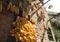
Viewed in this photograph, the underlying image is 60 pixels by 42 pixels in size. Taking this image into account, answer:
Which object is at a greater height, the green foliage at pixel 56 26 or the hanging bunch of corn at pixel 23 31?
the hanging bunch of corn at pixel 23 31

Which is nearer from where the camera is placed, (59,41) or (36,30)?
(36,30)

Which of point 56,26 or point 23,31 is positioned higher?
point 23,31

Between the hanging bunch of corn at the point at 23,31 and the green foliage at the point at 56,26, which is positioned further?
the green foliage at the point at 56,26

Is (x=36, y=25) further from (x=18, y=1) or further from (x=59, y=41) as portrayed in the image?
(x=59, y=41)

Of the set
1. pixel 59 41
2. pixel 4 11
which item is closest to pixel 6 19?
pixel 4 11

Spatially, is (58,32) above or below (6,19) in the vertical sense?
below

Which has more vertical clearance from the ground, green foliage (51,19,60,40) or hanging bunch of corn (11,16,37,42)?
hanging bunch of corn (11,16,37,42)

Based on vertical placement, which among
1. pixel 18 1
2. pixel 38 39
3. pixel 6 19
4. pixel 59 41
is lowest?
pixel 59 41

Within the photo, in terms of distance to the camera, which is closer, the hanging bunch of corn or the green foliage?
the hanging bunch of corn

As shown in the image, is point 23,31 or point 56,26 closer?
point 23,31

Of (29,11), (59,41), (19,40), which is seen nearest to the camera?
(19,40)

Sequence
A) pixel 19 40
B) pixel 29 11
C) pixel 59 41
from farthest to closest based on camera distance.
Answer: pixel 59 41 → pixel 29 11 → pixel 19 40
